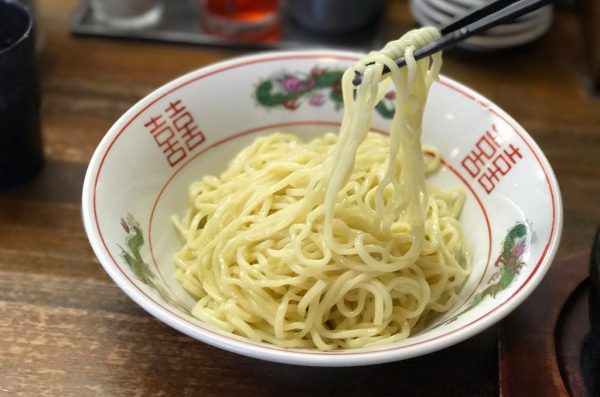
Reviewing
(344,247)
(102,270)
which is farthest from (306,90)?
(102,270)

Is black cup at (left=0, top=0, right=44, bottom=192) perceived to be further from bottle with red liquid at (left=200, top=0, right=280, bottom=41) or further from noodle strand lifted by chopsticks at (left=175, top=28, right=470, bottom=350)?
bottle with red liquid at (left=200, top=0, right=280, bottom=41)

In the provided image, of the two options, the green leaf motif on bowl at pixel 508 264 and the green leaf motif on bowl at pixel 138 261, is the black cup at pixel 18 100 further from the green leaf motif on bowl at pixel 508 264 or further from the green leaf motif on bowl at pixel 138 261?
the green leaf motif on bowl at pixel 508 264

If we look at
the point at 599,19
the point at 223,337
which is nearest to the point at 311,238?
the point at 223,337

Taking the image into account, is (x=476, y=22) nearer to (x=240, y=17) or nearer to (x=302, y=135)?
(x=302, y=135)

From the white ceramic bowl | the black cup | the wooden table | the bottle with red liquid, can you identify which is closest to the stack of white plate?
the wooden table

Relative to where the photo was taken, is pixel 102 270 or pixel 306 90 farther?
pixel 306 90

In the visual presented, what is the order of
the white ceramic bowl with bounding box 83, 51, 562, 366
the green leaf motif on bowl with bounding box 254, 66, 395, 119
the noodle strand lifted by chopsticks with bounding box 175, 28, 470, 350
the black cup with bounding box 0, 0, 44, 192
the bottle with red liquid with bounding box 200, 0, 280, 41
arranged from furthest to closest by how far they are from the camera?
1. the bottle with red liquid with bounding box 200, 0, 280, 41
2. the green leaf motif on bowl with bounding box 254, 66, 395, 119
3. the black cup with bounding box 0, 0, 44, 192
4. the noodle strand lifted by chopsticks with bounding box 175, 28, 470, 350
5. the white ceramic bowl with bounding box 83, 51, 562, 366
